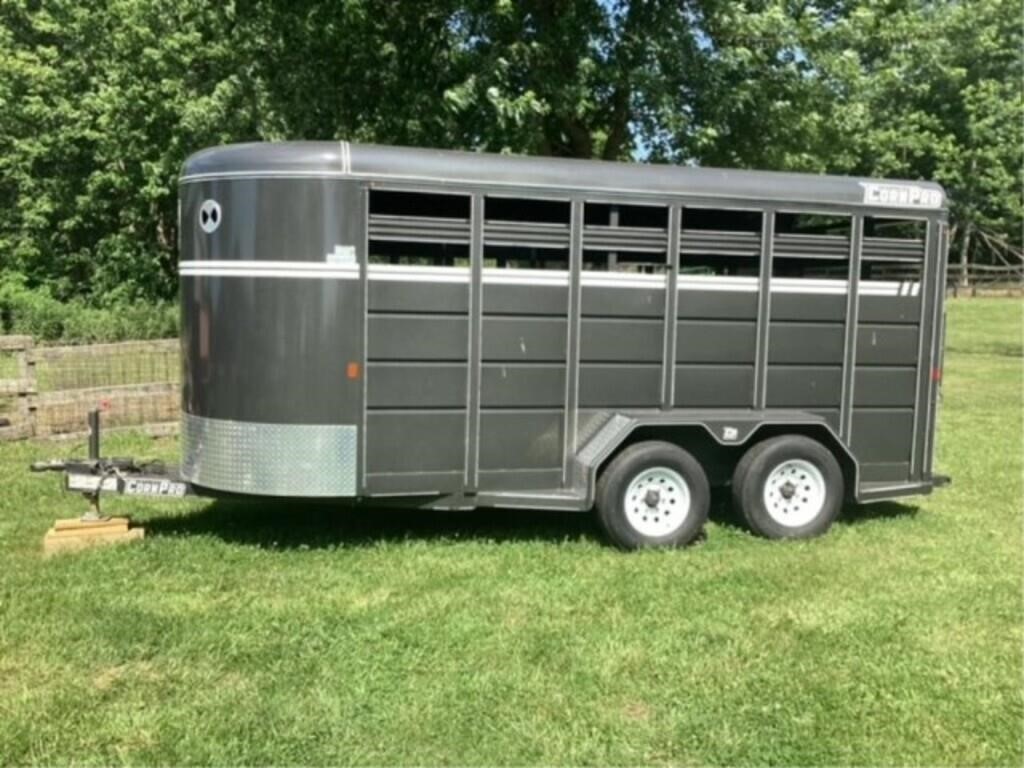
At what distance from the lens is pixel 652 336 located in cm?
679

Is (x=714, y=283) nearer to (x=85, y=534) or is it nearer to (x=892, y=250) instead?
(x=892, y=250)

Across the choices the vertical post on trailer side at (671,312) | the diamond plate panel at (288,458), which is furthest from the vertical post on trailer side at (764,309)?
the diamond plate panel at (288,458)

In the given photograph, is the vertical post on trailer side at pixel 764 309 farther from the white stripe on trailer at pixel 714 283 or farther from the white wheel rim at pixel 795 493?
the white wheel rim at pixel 795 493

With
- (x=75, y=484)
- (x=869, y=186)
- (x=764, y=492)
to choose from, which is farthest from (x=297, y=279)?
(x=869, y=186)

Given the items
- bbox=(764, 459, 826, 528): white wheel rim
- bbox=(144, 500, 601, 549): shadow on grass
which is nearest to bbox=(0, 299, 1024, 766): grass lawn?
bbox=(144, 500, 601, 549): shadow on grass

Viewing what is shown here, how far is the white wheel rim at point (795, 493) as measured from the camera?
7082mm

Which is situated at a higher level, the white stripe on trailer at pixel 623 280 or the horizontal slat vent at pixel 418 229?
the horizontal slat vent at pixel 418 229

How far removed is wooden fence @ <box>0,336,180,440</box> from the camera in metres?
9.95

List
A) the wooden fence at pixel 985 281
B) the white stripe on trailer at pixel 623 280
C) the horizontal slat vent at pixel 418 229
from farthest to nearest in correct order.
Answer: the wooden fence at pixel 985 281
the white stripe on trailer at pixel 623 280
the horizontal slat vent at pixel 418 229

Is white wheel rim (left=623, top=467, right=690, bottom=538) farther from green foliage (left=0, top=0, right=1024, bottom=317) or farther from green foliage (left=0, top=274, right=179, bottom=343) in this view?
green foliage (left=0, top=274, right=179, bottom=343)

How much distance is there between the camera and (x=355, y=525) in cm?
728

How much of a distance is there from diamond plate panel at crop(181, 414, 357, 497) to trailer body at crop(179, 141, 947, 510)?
0.04 feet

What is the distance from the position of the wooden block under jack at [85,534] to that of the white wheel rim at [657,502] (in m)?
3.25

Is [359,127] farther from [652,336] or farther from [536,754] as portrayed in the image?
[536,754]
